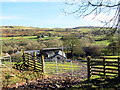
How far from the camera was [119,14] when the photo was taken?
17.7 feet

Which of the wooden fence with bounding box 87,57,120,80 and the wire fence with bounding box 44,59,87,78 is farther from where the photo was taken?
the wire fence with bounding box 44,59,87,78

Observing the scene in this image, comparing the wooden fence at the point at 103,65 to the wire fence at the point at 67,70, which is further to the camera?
the wire fence at the point at 67,70

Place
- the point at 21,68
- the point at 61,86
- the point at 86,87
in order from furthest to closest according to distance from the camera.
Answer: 1. the point at 21,68
2. the point at 61,86
3. the point at 86,87

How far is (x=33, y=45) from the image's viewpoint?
33531 millimetres

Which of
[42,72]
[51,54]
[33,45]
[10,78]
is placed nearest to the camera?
[10,78]

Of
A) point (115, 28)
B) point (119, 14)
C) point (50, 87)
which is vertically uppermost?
point (119, 14)

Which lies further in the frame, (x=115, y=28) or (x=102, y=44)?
(x=102, y=44)

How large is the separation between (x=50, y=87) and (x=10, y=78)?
3422 millimetres

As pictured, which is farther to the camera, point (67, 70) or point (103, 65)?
point (67, 70)

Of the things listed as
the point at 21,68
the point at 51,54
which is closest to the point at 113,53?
the point at 51,54

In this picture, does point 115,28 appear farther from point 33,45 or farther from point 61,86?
point 33,45

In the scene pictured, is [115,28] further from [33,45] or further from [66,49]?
[66,49]

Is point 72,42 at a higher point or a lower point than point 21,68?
higher

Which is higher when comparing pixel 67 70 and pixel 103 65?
pixel 103 65
